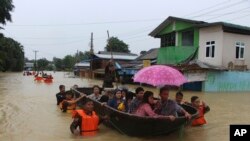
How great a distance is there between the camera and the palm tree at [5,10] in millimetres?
37656

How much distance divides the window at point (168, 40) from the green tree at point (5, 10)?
65.0 ft

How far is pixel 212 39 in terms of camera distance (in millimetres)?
22547

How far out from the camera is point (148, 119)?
6793mm

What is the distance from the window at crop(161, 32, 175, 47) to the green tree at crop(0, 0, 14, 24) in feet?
65.0

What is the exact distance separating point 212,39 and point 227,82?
304 cm

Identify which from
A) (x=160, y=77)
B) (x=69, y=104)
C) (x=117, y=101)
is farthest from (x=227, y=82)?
(x=160, y=77)

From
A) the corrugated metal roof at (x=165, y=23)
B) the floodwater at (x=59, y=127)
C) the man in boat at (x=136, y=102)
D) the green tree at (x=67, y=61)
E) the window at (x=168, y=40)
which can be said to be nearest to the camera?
the man in boat at (x=136, y=102)

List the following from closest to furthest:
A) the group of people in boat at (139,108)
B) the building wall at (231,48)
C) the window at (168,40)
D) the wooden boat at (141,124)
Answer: the wooden boat at (141,124) → the group of people in boat at (139,108) → the building wall at (231,48) → the window at (168,40)

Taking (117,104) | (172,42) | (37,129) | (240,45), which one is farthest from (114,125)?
(172,42)

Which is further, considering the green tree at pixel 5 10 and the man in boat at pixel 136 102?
the green tree at pixel 5 10

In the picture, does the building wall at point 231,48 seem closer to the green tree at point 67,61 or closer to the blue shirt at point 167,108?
the blue shirt at point 167,108

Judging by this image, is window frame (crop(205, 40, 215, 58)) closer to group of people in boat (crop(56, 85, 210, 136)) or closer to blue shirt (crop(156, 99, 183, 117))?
→ group of people in boat (crop(56, 85, 210, 136))

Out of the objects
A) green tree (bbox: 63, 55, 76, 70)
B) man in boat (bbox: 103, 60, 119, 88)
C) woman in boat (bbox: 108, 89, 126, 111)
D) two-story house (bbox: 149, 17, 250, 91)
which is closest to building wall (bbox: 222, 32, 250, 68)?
two-story house (bbox: 149, 17, 250, 91)

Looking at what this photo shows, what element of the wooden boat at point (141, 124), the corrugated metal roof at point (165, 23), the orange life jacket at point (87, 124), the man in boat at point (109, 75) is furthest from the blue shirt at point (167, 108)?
the corrugated metal roof at point (165, 23)
